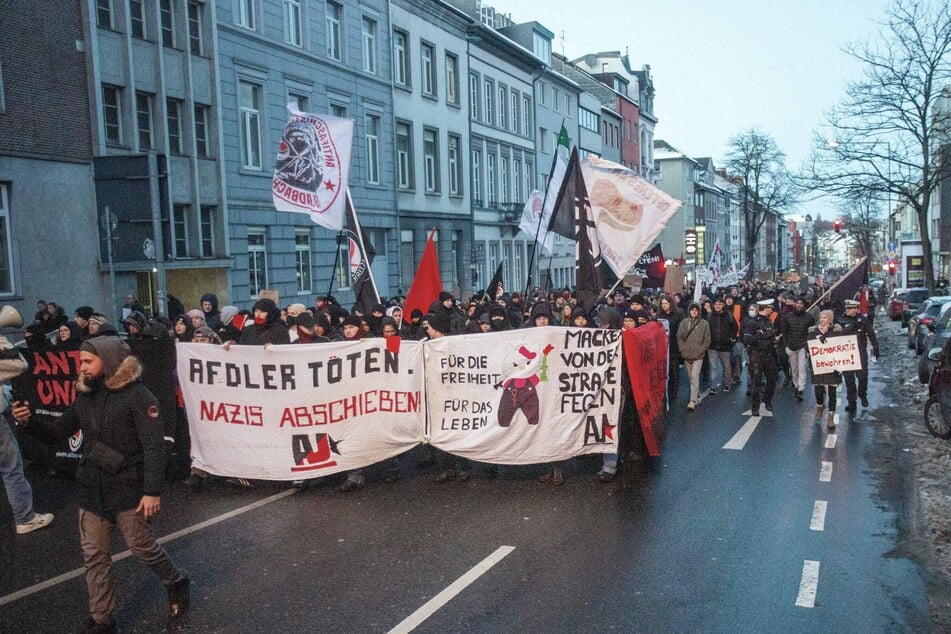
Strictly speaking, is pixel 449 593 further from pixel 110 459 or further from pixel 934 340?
pixel 934 340

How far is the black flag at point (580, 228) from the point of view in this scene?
38.0 ft

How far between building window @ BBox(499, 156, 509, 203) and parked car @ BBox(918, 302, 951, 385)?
24489 millimetres

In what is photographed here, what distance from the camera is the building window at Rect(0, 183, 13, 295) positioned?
17766mm

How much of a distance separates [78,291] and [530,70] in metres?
31.6

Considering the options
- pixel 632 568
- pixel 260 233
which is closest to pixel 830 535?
pixel 632 568

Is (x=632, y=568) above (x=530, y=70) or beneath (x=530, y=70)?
beneath

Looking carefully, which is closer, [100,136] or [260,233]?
[100,136]

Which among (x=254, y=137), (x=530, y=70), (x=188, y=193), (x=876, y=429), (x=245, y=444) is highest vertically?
(x=530, y=70)

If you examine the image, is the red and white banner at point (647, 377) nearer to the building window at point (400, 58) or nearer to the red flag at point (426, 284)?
the red flag at point (426, 284)

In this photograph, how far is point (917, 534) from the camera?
7129 millimetres

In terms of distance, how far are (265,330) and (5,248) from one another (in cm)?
1117

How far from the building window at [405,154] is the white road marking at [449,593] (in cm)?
2663

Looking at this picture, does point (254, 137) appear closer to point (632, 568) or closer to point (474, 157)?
point (474, 157)

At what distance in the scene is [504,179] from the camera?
4303 cm
